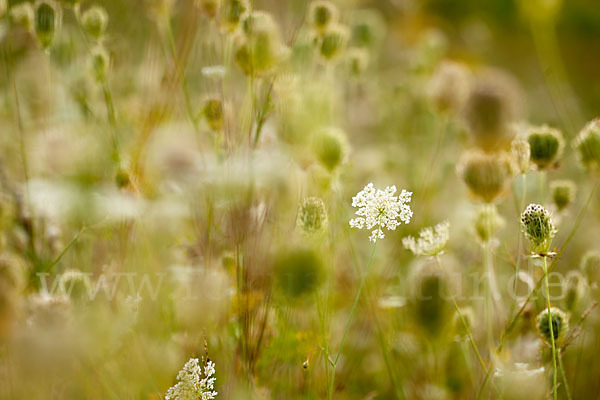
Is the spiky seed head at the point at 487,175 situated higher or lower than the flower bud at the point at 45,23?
lower

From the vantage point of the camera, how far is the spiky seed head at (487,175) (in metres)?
0.75

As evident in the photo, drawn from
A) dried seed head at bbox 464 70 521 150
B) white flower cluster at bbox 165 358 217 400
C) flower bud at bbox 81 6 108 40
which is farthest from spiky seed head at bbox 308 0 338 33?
white flower cluster at bbox 165 358 217 400

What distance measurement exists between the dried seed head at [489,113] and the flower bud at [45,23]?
3.21ft

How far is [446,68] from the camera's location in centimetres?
146

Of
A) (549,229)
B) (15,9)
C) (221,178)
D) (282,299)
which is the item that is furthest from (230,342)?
(15,9)

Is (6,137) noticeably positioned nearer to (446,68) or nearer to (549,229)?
(446,68)

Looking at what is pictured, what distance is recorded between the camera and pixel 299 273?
62cm

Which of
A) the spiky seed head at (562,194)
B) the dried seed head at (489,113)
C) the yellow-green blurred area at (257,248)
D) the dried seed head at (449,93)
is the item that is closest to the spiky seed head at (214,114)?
the yellow-green blurred area at (257,248)

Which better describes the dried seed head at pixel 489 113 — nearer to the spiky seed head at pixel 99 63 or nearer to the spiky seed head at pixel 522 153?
the spiky seed head at pixel 522 153

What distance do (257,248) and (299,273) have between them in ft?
0.24

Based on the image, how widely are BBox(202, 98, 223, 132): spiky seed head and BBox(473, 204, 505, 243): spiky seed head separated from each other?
40 cm

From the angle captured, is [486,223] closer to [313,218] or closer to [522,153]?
[522,153]

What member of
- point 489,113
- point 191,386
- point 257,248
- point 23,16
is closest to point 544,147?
point 257,248

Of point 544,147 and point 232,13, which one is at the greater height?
point 232,13
